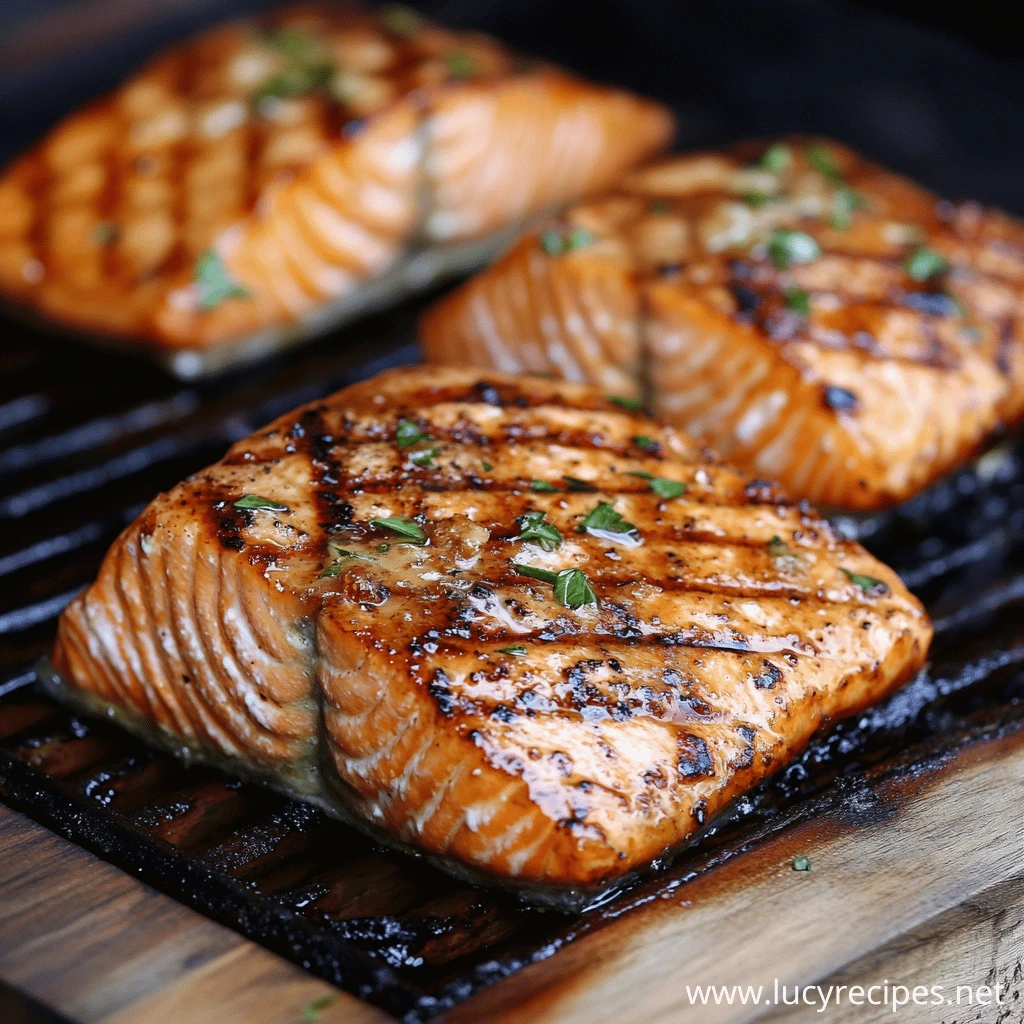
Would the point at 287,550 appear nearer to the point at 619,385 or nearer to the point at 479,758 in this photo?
the point at 479,758

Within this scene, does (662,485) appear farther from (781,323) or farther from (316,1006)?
(316,1006)

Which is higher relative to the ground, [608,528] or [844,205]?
[844,205]

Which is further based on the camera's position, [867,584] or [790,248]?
[790,248]

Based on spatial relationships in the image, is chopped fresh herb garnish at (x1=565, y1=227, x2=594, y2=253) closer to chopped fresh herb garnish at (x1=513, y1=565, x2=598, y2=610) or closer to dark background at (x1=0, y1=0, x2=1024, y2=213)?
chopped fresh herb garnish at (x1=513, y1=565, x2=598, y2=610)

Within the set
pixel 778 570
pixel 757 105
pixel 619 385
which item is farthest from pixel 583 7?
pixel 778 570

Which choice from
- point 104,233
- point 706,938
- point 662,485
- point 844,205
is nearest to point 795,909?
point 706,938

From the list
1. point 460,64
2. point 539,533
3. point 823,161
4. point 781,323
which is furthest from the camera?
point 460,64

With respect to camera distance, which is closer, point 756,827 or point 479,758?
point 479,758
